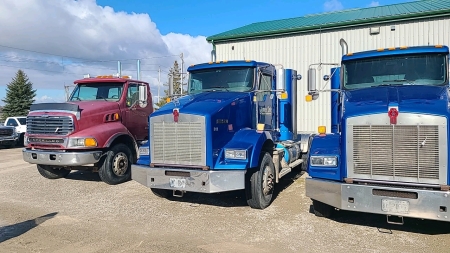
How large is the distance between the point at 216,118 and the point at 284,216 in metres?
2.02

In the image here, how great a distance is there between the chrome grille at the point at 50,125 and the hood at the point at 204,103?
2.84m

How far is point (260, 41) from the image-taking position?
15773 mm

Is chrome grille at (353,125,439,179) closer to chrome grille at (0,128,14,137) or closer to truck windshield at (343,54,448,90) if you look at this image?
truck windshield at (343,54,448,90)

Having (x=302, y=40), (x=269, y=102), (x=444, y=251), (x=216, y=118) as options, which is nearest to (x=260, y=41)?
(x=302, y=40)

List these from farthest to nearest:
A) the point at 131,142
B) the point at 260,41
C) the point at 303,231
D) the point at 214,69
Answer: the point at 260,41, the point at 131,142, the point at 214,69, the point at 303,231

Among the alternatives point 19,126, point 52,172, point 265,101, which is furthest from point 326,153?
point 19,126

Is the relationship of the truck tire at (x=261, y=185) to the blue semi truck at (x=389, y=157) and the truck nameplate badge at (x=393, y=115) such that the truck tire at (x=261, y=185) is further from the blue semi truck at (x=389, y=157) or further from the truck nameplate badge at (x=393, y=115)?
the truck nameplate badge at (x=393, y=115)

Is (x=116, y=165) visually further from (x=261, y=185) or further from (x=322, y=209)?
(x=322, y=209)

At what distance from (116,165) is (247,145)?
13.2 feet

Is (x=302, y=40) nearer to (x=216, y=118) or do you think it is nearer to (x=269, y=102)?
(x=269, y=102)

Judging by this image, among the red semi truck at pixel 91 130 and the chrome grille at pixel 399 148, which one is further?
the red semi truck at pixel 91 130

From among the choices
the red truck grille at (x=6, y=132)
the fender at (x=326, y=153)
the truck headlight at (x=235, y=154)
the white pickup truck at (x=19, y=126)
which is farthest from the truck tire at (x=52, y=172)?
the white pickup truck at (x=19, y=126)

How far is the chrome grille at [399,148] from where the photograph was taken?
4352 mm

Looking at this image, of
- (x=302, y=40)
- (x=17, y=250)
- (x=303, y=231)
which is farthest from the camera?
(x=302, y=40)
